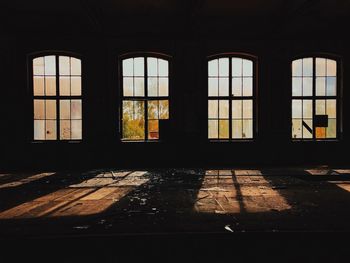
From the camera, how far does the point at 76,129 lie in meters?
9.02

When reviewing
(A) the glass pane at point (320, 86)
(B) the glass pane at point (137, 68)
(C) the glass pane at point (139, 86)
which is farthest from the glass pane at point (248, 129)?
(B) the glass pane at point (137, 68)

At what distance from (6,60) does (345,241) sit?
8.38 m

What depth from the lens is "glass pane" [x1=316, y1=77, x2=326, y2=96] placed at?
30.2 feet

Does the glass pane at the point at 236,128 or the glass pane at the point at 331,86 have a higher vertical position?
the glass pane at the point at 331,86

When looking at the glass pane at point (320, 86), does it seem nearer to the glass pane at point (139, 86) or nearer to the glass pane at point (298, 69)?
the glass pane at point (298, 69)

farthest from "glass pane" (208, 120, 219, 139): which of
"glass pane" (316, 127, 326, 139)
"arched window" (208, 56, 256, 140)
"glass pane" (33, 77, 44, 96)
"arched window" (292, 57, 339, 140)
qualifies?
"glass pane" (33, 77, 44, 96)

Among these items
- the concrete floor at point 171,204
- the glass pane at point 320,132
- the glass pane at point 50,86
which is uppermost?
the glass pane at point 50,86

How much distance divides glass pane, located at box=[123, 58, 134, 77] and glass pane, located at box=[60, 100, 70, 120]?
1.68 meters

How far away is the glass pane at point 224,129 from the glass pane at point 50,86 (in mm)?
4464

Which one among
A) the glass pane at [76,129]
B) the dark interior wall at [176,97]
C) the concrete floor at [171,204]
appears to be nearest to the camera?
the concrete floor at [171,204]

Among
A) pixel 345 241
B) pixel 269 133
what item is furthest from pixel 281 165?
pixel 345 241

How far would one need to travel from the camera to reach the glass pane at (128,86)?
9062 mm

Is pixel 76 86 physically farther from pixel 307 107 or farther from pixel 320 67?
pixel 320 67

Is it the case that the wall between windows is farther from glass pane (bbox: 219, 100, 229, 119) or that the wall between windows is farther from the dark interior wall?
glass pane (bbox: 219, 100, 229, 119)
